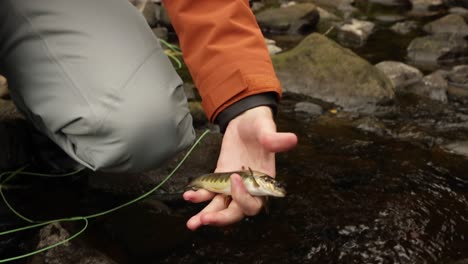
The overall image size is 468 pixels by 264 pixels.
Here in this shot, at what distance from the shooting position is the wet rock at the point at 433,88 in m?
5.65

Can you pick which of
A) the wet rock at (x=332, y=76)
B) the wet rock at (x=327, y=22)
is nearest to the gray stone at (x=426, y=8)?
the wet rock at (x=327, y=22)

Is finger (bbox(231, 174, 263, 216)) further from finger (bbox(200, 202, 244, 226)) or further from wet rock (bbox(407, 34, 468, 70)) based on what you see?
wet rock (bbox(407, 34, 468, 70))

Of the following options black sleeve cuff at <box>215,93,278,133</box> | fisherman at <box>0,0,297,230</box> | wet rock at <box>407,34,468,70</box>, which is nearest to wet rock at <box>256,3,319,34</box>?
wet rock at <box>407,34,468,70</box>

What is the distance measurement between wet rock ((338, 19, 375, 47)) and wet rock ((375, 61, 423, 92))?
1995 millimetres

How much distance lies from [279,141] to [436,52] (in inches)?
256

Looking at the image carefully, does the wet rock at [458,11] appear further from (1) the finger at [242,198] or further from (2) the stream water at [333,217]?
(1) the finger at [242,198]

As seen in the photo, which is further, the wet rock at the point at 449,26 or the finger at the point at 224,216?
the wet rock at the point at 449,26

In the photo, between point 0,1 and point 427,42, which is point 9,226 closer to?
point 0,1

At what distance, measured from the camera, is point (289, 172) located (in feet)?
11.9

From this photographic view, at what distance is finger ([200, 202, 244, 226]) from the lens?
5.98ft

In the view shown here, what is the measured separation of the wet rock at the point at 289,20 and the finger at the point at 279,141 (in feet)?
26.1

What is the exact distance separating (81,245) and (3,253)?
494 mm

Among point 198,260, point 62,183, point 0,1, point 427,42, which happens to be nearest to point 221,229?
point 198,260

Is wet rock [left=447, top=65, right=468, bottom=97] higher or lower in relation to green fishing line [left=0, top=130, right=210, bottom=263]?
lower
